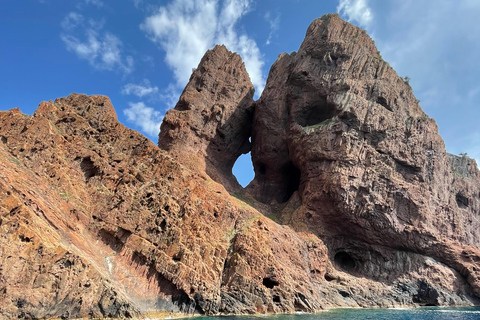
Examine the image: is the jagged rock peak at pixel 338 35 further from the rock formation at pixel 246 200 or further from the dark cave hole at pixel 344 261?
the dark cave hole at pixel 344 261

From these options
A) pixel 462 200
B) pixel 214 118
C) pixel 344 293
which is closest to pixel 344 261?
pixel 344 293

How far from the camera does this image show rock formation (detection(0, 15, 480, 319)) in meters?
19.7

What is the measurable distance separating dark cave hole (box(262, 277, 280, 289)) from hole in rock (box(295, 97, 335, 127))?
25025 mm

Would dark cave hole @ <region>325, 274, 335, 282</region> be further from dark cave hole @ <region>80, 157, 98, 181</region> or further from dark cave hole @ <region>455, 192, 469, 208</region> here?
dark cave hole @ <region>455, 192, 469, 208</region>

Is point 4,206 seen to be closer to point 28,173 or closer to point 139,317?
point 28,173

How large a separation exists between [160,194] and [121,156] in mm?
4953

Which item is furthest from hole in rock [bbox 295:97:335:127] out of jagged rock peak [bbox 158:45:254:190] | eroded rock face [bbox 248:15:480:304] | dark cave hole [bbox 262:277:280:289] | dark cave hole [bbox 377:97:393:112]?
dark cave hole [bbox 262:277:280:289]

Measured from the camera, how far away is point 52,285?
1708 cm

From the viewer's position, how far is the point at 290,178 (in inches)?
2057

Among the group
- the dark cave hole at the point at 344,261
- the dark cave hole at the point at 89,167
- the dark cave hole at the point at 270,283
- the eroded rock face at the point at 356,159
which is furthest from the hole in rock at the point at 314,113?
the dark cave hole at the point at 89,167

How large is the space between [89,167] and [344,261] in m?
33.8

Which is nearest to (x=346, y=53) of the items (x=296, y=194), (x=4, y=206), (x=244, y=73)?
(x=244, y=73)

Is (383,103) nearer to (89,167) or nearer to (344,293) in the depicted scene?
(344,293)

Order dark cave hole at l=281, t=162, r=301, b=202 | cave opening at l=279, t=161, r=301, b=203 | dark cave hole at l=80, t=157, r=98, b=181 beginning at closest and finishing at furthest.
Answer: dark cave hole at l=80, t=157, r=98, b=181
cave opening at l=279, t=161, r=301, b=203
dark cave hole at l=281, t=162, r=301, b=202
